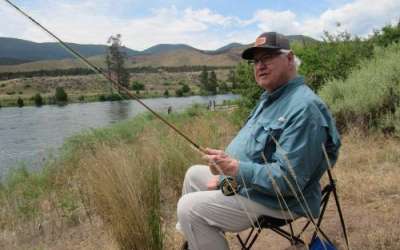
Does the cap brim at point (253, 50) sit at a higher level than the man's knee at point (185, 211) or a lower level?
higher

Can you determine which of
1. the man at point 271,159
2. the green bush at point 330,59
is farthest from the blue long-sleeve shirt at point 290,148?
the green bush at point 330,59

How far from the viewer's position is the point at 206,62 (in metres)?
162

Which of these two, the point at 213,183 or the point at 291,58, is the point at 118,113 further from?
the point at 291,58

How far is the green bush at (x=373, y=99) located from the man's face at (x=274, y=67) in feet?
15.3

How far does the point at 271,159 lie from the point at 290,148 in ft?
0.64

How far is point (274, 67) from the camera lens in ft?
8.15

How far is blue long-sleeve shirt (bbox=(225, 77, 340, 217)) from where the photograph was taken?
84.1 inches

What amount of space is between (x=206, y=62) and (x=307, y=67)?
153 meters

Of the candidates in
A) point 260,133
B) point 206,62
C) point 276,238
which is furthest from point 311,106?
point 206,62

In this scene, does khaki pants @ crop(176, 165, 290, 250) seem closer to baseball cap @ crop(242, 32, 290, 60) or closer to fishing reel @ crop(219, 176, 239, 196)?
fishing reel @ crop(219, 176, 239, 196)

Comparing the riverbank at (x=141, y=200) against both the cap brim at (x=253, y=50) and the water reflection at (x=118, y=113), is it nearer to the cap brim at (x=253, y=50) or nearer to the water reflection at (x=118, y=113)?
the cap brim at (x=253, y=50)

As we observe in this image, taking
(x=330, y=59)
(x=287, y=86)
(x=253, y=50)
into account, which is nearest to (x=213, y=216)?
(x=287, y=86)

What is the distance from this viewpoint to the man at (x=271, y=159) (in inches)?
84.5

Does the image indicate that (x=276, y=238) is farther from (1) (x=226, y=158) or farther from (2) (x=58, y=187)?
(2) (x=58, y=187)
